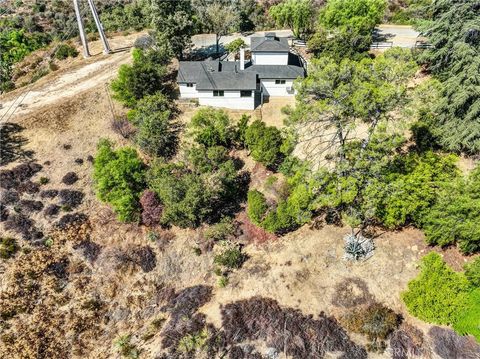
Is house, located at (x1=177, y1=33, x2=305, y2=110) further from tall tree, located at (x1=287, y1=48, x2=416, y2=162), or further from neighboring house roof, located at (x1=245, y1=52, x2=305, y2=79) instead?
tall tree, located at (x1=287, y1=48, x2=416, y2=162)

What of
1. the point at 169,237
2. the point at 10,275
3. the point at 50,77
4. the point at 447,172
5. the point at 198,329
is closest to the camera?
the point at 198,329

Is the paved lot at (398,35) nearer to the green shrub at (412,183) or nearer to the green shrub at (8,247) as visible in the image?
the green shrub at (412,183)

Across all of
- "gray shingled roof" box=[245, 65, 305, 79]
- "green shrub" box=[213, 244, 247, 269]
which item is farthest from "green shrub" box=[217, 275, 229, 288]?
"gray shingled roof" box=[245, 65, 305, 79]

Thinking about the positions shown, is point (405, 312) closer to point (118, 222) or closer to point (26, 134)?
point (118, 222)

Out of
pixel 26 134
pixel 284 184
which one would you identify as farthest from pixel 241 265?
pixel 26 134

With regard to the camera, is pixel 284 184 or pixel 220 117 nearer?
pixel 284 184

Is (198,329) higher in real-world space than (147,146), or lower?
lower

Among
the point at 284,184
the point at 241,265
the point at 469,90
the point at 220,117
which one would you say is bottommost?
the point at 241,265
